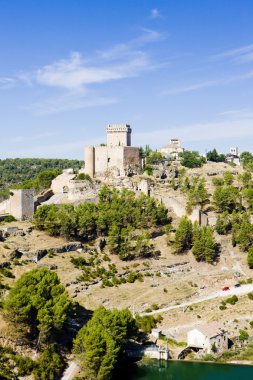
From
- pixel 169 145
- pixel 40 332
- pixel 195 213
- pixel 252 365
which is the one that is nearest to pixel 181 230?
pixel 195 213

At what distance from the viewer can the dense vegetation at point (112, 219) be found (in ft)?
208

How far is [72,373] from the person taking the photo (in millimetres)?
41688

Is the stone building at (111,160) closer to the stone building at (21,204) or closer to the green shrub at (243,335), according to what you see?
the stone building at (21,204)

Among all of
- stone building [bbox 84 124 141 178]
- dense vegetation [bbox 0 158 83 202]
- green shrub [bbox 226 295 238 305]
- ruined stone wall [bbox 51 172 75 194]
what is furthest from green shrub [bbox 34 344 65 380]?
dense vegetation [bbox 0 158 83 202]

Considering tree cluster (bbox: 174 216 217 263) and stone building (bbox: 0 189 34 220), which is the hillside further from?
stone building (bbox: 0 189 34 220)

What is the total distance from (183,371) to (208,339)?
3.93 meters

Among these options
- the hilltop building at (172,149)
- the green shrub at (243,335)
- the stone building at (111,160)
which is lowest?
the green shrub at (243,335)

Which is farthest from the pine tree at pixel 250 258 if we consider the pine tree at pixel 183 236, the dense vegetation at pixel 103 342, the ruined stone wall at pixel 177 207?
the dense vegetation at pixel 103 342

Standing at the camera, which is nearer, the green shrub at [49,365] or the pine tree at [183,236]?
the green shrub at [49,365]

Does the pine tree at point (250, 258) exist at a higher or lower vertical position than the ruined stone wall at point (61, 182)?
lower

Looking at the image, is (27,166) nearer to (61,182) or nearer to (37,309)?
(61,182)

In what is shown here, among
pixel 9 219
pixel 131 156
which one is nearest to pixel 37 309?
pixel 9 219

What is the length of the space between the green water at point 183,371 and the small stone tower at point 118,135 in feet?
148

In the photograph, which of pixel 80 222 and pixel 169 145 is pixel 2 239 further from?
pixel 169 145
